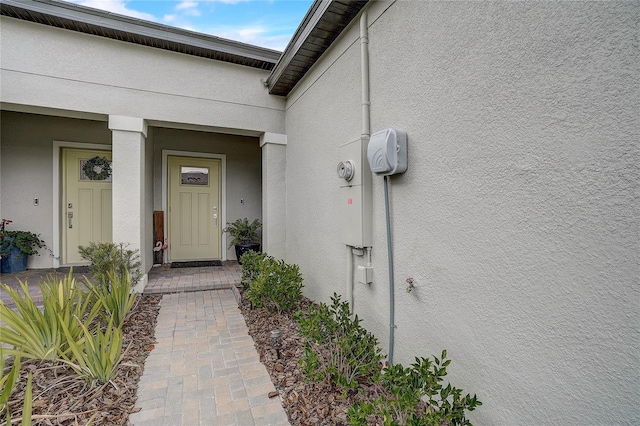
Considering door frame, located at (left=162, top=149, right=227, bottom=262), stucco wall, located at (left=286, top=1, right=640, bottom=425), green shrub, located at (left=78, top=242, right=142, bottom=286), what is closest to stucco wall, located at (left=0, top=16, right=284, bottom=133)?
green shrub, located at (left=78, top=242, right=142, bottom=286)

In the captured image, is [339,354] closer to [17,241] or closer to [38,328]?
[38,328]

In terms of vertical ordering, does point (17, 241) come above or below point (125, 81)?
below

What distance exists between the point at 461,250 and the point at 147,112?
4688 millimetres

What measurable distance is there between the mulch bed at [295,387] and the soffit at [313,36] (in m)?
3.36

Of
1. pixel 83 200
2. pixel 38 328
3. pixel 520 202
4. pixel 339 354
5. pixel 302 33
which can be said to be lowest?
→ pixel 339 354

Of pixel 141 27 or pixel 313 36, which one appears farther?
pixel 141 27

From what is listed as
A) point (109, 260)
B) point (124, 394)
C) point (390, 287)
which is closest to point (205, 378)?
point (124, 394)

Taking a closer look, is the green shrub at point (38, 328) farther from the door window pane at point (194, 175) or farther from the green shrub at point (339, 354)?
the door window pane at point (194, 175)

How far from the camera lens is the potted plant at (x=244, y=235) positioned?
21.0 feet

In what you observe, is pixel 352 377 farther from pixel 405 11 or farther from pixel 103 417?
pixel 405 11

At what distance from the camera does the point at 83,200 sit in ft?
19.4

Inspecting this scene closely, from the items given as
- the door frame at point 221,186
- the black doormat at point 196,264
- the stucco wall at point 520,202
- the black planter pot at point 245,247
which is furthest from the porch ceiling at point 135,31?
the black doormat at point 196,264

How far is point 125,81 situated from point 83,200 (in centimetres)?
297

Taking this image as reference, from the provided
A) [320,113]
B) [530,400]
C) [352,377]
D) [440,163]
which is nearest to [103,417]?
[352,377]
